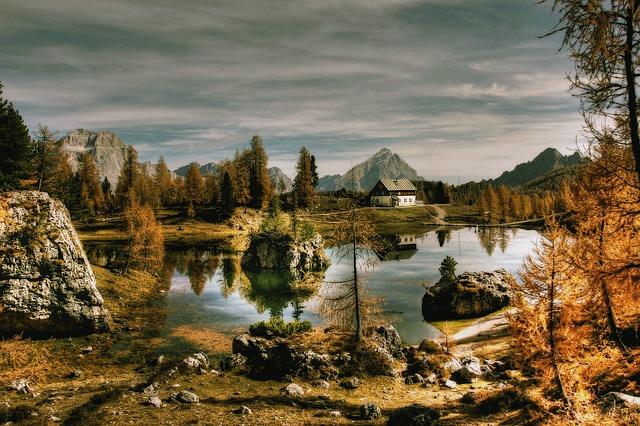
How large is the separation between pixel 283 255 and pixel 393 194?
115590 millimetres

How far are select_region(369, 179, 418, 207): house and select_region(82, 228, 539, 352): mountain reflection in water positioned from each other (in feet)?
246

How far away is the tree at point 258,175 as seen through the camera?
120 metres

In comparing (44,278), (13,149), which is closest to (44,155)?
(13,149)

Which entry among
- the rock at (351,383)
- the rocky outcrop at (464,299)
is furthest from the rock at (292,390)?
the rocky outcrop at (464,299)

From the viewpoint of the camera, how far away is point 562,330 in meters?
15.6

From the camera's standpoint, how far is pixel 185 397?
56.8ft

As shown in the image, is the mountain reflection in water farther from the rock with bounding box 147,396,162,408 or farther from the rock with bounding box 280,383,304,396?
the rock with bounding box 147,396,162,408

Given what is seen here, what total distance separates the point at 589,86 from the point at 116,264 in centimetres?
5968

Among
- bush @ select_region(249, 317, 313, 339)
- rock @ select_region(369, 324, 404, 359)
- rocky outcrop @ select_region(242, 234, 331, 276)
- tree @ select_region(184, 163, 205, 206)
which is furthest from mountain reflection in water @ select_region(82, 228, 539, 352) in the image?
tree @ select_region(184, 163, 205, 206)

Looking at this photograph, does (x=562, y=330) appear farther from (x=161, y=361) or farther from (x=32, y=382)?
(x=32, y=382)

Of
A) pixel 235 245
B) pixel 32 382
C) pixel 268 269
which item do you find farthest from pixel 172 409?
pixel 235 245

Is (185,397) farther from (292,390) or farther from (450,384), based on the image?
(450,384)

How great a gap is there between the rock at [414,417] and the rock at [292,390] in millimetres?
6307

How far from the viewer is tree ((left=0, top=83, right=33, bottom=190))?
4125cm
